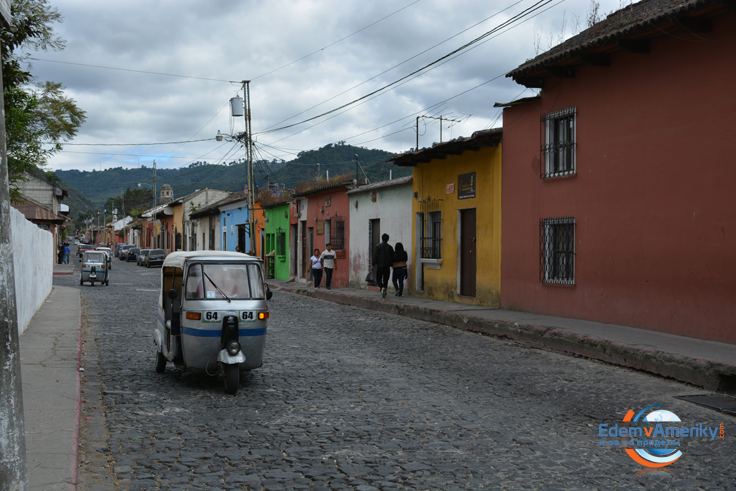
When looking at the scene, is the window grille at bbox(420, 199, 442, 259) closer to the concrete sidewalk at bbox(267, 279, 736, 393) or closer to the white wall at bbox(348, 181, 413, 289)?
the white wall at bbox(348, 181, 413, 289)

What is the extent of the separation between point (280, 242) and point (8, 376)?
28.9 meters

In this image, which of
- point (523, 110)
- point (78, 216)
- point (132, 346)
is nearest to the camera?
point (132, 346)

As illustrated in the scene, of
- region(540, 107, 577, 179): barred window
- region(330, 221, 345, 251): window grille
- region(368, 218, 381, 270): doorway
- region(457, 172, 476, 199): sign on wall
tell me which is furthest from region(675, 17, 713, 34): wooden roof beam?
region(330, 221, 345, 251): window grille

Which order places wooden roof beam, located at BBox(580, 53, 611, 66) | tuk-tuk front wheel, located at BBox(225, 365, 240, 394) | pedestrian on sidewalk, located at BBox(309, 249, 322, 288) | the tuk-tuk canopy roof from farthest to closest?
pedestrian on sidewalk, located at BBox(309, 249, 322, 288)
wooden roof beam, located at BBox(580, 53, 611, 66)
the tuk-tuk canopy roof
tuk-tuk front wheel, located at BBox(225, 365, 240, 394)

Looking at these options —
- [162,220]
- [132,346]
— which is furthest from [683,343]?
[162,220]

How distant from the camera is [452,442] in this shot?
5.23 meters

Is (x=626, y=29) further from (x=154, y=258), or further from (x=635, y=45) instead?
(x=154, y=258)

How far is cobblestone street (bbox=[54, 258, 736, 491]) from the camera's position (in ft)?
14.6

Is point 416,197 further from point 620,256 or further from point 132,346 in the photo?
point 132,346

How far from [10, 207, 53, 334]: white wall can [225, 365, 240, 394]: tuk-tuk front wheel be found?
3.66 meters

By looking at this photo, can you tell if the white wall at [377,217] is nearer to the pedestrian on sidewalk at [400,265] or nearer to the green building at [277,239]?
the pedestrian on sidewalk at [400,265]

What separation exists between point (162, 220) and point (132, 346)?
2484 inches

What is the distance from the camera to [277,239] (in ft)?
106

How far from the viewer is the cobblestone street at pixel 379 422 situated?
14.6 ft
